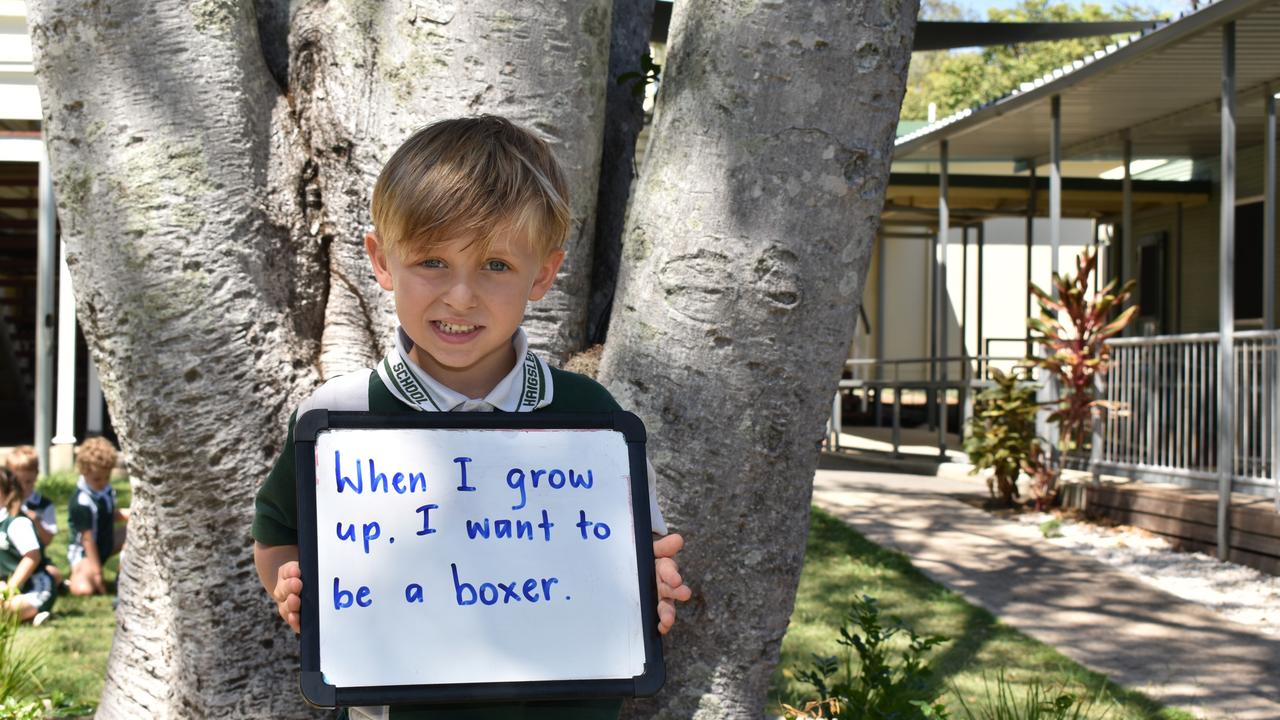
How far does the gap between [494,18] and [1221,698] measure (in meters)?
4.46

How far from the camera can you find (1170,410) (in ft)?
33.1

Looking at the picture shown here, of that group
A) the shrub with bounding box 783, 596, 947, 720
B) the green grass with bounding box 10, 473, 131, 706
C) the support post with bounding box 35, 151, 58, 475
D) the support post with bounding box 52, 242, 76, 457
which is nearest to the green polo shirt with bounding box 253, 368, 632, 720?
the shrub with bounding box 783, 596, 947, 720

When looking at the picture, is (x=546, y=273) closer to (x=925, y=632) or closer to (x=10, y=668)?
(x=10, y=668)

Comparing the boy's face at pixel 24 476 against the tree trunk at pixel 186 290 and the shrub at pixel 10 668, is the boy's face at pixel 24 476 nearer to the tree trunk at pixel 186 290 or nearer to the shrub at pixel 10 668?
the shrub at pixel 10 668

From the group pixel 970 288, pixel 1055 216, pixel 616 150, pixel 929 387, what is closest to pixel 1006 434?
pixel 1055 216

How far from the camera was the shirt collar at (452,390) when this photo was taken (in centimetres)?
190

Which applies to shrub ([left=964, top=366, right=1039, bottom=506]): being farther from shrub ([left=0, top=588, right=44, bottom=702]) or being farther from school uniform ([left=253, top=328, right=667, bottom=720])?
school uniform ([left=253, top=328, right=667, bottom=720])

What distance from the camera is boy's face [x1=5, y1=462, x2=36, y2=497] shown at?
6.95m

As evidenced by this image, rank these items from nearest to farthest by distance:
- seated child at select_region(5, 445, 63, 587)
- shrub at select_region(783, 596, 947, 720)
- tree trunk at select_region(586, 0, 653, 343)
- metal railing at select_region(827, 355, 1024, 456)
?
tree trunk at select_region(586, 0, 653, 343), shrub at select_region(783, 596, 947, 720), seated child at select_region(5, 445, 63, 587), metal railing at select_region(827, 355, 1024, 456)

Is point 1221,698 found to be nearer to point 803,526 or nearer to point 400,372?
point 803,526

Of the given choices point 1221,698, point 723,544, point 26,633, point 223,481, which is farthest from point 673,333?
point 26,633

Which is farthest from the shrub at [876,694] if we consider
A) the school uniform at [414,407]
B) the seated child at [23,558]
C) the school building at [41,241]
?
the school building at [41,241]

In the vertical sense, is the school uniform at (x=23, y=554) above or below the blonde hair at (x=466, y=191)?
below

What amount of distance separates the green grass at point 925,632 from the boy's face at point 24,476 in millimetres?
4573
